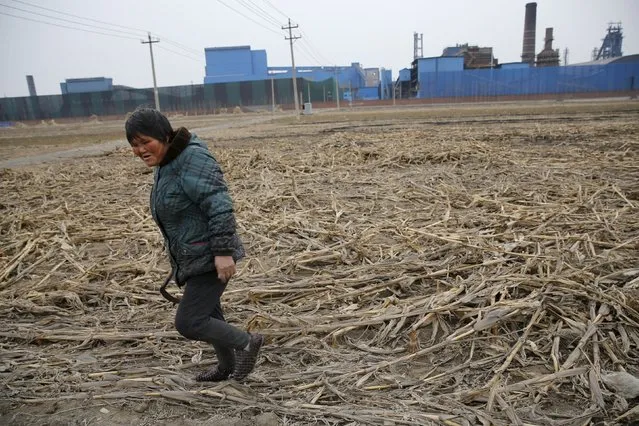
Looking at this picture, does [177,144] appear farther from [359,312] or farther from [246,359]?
[359,312]

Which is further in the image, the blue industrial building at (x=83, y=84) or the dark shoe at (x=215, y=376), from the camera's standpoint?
the blue industrial building at (x=83, y=84)

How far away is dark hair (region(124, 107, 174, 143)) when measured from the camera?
2234 millimetres

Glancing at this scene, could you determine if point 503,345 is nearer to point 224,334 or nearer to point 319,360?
point 319,360

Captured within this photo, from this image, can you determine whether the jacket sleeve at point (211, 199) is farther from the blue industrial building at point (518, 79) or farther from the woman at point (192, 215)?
the blue industrial building at point (518, 79)

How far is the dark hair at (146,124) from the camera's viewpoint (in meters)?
2.23

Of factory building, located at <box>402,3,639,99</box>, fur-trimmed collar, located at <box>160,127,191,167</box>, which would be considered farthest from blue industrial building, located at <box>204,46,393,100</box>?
fur-trimmed collar, located at <box>160,127,191,167</box>

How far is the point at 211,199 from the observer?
2.27 metres

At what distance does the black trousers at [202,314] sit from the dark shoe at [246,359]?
0.39 ft

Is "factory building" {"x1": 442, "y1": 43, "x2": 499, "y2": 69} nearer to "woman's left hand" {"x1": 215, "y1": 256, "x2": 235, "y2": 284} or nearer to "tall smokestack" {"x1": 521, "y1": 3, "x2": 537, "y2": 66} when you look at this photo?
"tall smokestack" {"x1": 521, "y1": 3, "x2": 537, "y2": 66}

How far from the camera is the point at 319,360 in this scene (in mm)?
2838

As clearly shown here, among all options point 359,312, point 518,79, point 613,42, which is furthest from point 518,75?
point 359,312

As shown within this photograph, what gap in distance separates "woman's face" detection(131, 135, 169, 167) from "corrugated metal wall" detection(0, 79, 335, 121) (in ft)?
215

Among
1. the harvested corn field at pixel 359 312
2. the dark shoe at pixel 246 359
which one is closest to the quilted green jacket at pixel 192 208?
the dark shoe at pixel 246 359

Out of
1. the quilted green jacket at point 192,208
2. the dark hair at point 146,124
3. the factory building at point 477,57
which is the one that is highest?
the factory building at point 477,57
